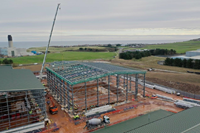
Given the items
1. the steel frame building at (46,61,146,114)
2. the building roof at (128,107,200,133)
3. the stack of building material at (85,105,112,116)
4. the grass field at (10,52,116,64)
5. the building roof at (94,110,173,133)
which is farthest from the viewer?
the grass field at (10,52,116,64)

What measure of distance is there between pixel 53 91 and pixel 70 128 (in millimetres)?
13257

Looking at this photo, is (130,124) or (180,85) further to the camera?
(180,85)

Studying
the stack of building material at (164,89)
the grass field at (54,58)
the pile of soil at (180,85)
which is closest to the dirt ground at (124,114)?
the stack of building material at (164,89)

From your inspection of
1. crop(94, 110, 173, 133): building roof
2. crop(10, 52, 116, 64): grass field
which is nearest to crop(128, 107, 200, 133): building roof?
crop(94, 110, 173, 133): building roof

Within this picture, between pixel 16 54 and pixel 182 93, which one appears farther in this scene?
pixel 16 54

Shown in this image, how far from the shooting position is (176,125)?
44.3ft

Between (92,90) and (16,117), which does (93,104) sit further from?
(16,117)

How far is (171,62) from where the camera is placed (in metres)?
59.2

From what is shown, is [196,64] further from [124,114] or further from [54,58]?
[54,58]

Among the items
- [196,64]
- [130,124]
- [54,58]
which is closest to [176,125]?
[130,124]

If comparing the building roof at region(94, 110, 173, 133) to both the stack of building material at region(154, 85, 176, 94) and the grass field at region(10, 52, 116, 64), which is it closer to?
the stack of building material at region(154, 85, 176, 94)

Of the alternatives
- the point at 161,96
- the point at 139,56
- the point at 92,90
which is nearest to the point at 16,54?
the point at 139,56

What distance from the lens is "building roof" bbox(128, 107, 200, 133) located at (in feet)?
41.0

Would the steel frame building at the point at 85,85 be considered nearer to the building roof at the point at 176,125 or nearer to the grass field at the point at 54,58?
the building roof at the point at 176,125
